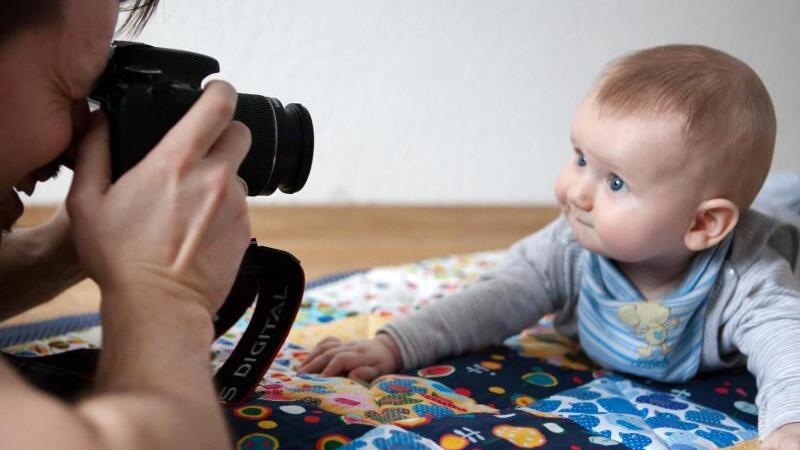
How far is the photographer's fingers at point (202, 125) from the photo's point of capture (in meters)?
0.60

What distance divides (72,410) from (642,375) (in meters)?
0.78

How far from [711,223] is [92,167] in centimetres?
73

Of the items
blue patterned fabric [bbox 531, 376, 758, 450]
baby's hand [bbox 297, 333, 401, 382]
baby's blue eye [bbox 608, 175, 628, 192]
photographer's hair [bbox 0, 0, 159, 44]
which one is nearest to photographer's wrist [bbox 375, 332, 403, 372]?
baby's hand [bbox 297, 333, 401, 382]

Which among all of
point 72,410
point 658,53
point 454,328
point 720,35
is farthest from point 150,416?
point 720,35

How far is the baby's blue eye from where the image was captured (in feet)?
3.43

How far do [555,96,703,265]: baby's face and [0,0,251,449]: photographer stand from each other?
523 millimetres

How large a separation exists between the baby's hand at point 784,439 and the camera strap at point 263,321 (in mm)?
458

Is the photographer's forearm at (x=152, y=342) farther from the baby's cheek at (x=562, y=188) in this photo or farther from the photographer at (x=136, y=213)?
the baby's cheek at (x=562, y=188)

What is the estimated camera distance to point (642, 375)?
42.9 inches

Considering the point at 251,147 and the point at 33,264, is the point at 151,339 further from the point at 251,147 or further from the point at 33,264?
the point at 33,264

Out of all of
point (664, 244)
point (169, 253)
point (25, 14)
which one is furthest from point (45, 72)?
point (664, 244)

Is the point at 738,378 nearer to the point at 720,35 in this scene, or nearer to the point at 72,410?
the point at 72,410

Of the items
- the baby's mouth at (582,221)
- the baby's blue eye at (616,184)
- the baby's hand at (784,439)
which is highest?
the baby's blue eye at (616,184)

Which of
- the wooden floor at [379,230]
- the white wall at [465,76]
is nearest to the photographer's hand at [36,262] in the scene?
the wooden floor at [379,230]
